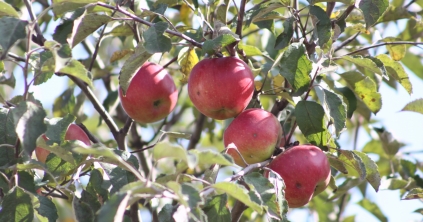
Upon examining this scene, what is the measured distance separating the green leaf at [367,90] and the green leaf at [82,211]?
1027 mm

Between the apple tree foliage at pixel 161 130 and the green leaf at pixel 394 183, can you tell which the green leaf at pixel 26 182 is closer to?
the apple tree foliage at pixel 161 130

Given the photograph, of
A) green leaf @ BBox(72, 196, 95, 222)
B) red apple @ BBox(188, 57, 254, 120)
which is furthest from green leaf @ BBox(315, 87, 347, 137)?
green leaf @ BBox(72, 196, 95, 222)

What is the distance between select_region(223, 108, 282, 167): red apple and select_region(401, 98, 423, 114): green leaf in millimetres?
517

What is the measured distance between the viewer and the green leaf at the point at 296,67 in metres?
1.71

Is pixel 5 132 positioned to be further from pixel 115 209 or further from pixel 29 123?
pixel 115 209

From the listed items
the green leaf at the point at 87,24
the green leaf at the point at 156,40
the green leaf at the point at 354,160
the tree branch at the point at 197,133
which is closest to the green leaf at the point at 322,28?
the green leaf at the point at 354,160

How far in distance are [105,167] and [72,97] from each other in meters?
1.25

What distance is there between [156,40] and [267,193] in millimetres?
486

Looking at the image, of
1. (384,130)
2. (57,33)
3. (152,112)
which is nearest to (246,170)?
(152,112)

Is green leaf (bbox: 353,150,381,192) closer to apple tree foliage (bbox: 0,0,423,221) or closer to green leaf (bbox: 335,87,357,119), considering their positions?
apple tree foliage (bbox: 0,0,423,221)

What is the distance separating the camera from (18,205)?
149 cm

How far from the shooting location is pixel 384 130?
8.98 ft

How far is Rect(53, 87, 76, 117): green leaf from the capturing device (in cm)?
280

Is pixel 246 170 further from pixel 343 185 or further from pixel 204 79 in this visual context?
pixel 343 185
